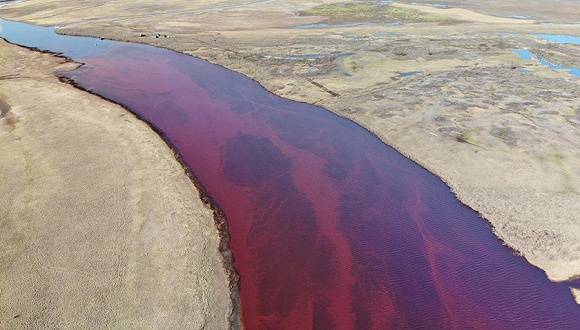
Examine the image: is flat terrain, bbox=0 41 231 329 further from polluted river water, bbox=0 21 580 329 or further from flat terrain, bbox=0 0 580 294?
flat terrain, bbox=0 0 580 294

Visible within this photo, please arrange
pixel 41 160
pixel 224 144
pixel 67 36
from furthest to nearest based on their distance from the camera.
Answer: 1. pixel 67 36
2. pixel 224 144
3. pixel 41 160

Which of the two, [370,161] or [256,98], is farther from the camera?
[256,98]

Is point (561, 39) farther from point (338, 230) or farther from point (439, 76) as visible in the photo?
point (338, 230)

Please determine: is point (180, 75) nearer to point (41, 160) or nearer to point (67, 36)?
point (41, 160)

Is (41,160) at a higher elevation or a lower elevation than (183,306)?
higher

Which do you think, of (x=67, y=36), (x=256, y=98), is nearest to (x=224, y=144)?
(x=256, y=98)

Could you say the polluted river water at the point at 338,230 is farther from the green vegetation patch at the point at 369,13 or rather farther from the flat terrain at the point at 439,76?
the green vegetation patch at the point at 369,13
